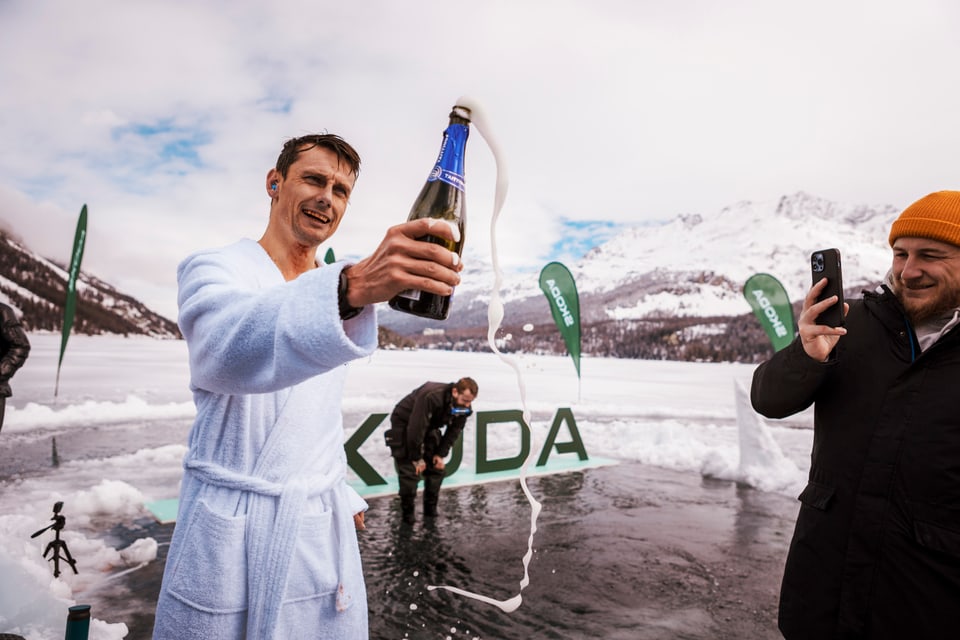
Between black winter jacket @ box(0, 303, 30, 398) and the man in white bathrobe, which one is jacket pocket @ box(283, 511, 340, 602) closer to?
the man in white bathrobe

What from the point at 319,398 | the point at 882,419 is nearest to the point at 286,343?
the point at 319,398

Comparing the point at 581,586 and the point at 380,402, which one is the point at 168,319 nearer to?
the point at 380,402

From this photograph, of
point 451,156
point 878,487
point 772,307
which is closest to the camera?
point 451,156

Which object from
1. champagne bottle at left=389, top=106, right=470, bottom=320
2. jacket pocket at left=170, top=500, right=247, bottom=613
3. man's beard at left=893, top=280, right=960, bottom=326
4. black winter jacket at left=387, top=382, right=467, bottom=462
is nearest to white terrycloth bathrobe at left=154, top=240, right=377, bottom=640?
jacket pocket at left=170, top=500, right=247, bottom=613

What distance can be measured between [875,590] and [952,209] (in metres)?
1.24

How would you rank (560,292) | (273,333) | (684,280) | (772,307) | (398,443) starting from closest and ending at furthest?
(273,333) < (398,443) < (772,307) < (560,292) < (684,280)

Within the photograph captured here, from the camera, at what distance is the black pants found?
6180mm

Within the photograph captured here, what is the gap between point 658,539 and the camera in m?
6.00

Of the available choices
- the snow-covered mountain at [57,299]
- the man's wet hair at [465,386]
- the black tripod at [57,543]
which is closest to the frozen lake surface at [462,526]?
the black tripod at [57,543]

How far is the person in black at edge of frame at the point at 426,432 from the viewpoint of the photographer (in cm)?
595

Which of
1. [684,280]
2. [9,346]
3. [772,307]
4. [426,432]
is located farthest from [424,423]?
[684,280]

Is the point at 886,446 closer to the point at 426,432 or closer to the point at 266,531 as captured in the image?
the point at 266,531

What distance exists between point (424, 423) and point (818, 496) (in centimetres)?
448

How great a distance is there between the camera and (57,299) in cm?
676
